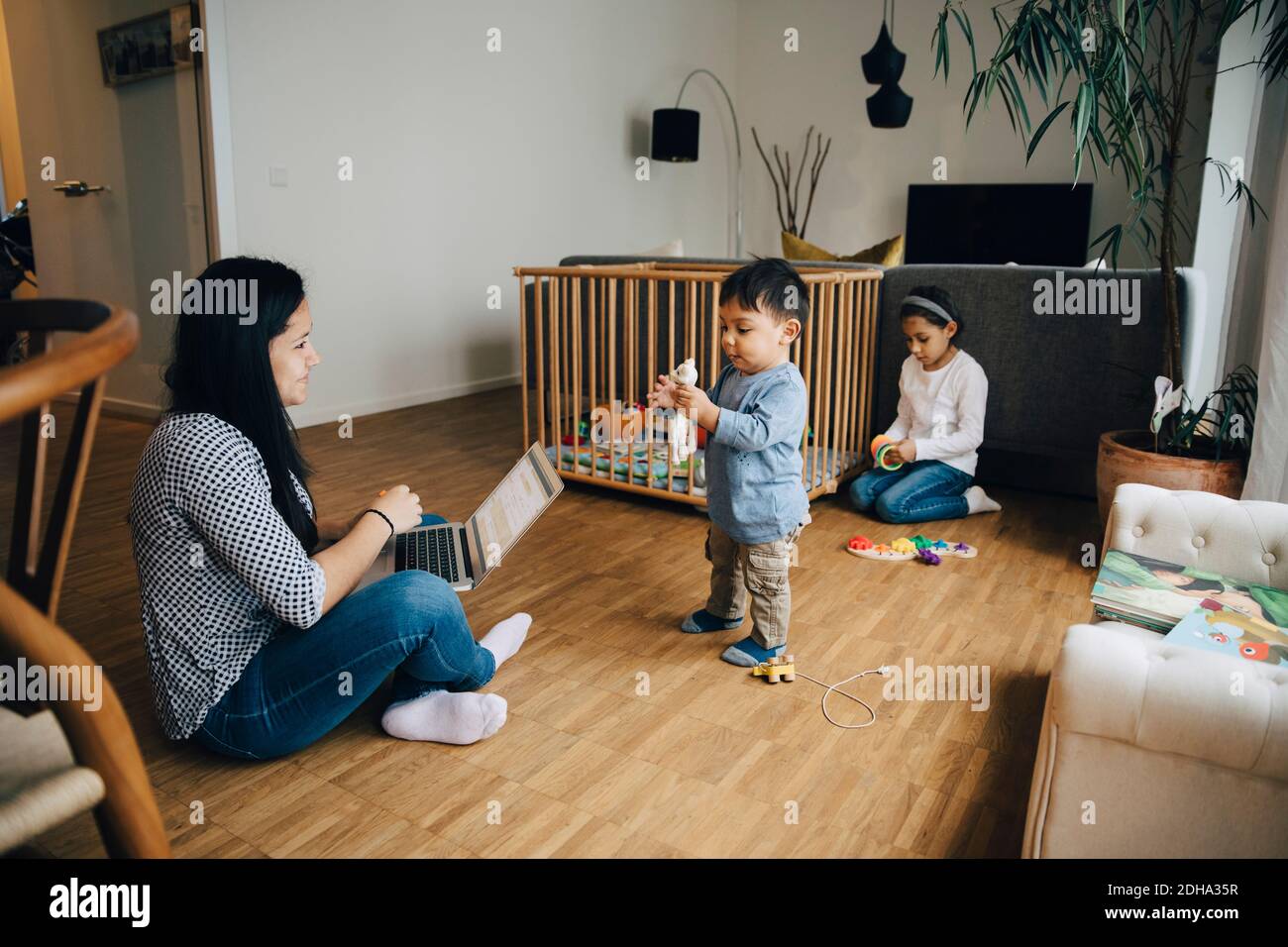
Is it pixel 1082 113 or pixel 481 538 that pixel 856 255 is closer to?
pixel 1082 113

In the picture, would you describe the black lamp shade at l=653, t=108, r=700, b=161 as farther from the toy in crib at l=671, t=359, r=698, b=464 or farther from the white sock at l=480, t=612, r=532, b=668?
the white sock at l=480, t=612, r=532, b=668

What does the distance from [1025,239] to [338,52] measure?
4.14m

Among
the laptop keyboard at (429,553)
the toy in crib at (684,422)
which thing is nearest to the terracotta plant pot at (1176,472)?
the toy in crib at (684,422)

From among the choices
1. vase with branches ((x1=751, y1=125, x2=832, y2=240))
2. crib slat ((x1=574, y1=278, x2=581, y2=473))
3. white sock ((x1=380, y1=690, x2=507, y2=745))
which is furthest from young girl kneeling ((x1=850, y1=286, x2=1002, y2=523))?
vase with branches ((x1=751, y1=125, x2=832, y2=240))

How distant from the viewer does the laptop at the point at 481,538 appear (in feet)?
5.75

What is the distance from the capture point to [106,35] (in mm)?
3705

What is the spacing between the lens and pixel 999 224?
5832 millimetres

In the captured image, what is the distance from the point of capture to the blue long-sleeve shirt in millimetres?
1778

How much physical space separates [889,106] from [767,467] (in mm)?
4007

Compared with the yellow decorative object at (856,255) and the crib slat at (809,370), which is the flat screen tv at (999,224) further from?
the crib slat at (809,370)

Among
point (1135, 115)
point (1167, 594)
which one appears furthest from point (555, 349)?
point (1167, 594)

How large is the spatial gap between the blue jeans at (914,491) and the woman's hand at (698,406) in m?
1.19

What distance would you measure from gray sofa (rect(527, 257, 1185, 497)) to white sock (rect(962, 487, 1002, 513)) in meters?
0.23
